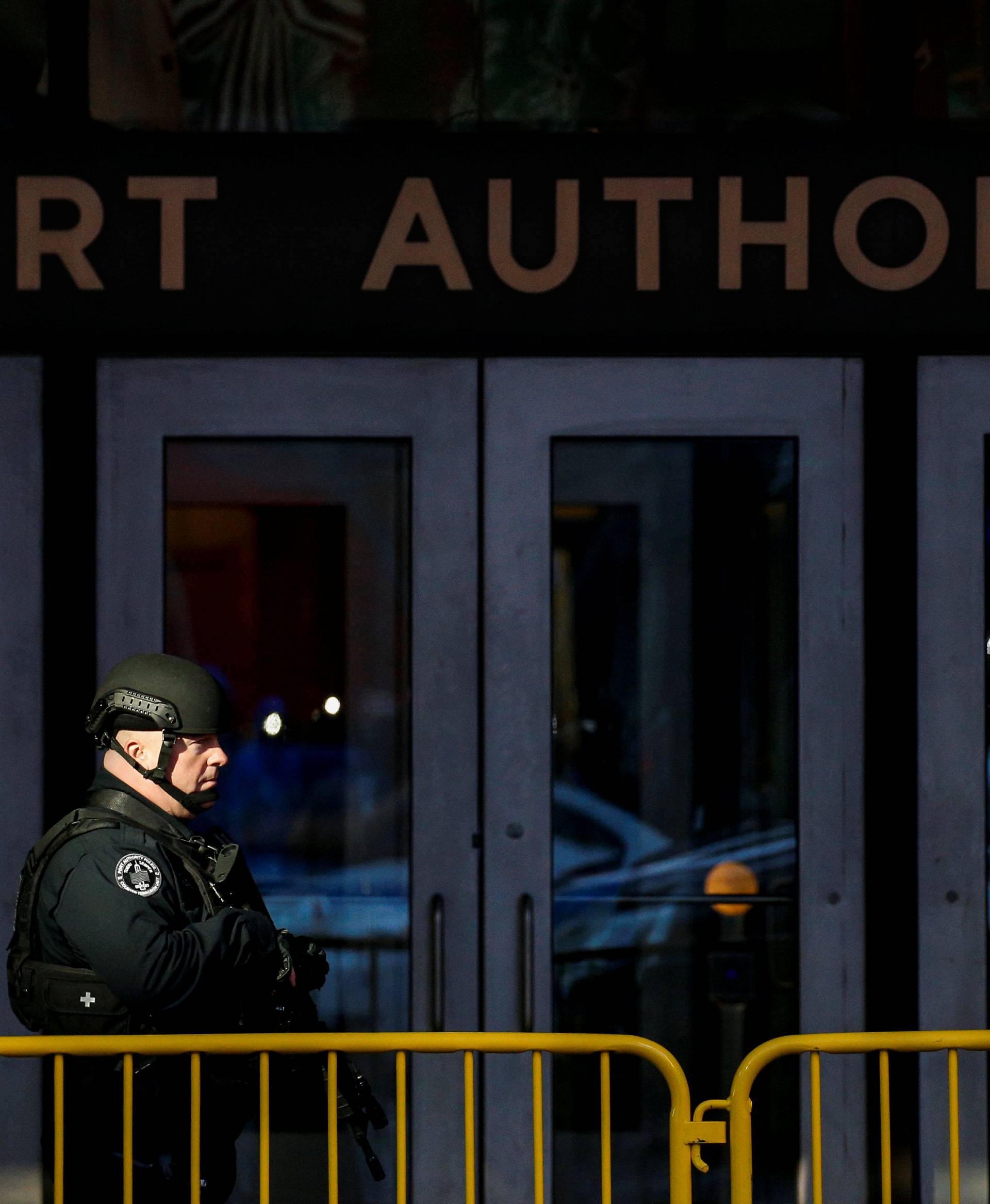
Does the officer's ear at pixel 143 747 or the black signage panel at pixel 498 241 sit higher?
the black signage panel at pixel 498 241

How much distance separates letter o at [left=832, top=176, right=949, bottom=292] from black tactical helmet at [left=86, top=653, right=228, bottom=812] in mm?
2514

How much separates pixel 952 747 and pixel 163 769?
2.54m

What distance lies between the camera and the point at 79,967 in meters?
3.00

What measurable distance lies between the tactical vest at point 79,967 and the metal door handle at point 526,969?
1.42 meters

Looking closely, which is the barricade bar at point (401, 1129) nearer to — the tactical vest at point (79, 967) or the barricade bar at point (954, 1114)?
the tactical vest at point (79, 967)

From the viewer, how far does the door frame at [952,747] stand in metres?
4.29

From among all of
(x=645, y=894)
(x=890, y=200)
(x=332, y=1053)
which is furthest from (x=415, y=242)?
(x=332, y=1053)

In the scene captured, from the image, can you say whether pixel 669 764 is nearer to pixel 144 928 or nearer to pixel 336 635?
pixel 336 635

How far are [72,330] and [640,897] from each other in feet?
8.63

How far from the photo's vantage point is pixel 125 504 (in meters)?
4.34

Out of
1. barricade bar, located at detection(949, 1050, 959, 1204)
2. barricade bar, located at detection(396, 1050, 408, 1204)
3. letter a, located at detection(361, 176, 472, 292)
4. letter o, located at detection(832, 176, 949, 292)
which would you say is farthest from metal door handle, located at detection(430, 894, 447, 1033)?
letter o, located at detection(832, 176, 949, 292)

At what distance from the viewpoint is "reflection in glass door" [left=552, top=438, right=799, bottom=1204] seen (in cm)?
442

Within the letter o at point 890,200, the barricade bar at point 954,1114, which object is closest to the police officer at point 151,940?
the barricade bar at point 954,1114

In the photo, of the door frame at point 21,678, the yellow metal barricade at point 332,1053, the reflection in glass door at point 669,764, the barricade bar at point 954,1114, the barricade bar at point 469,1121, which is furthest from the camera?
the reflection in glass door at point 669,764
